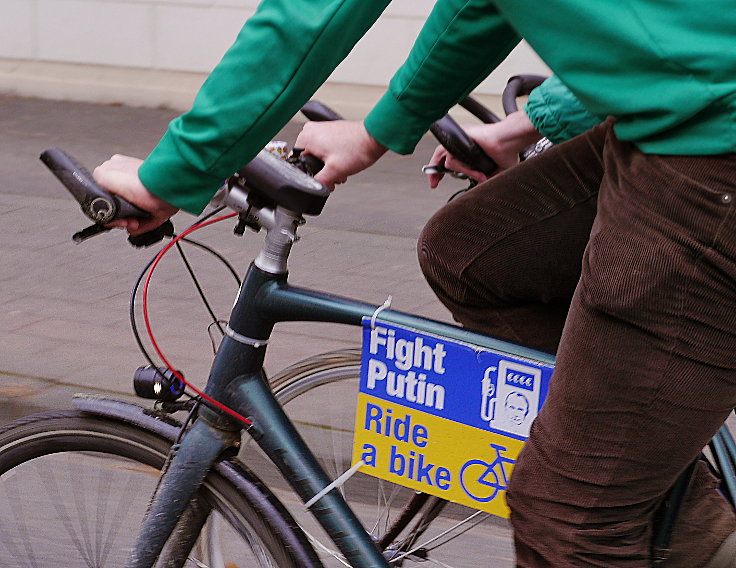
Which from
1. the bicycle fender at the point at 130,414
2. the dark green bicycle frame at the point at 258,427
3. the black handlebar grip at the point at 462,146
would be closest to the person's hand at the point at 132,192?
the dark green bicycle frame at the point at 258,427

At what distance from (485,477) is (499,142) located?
783 mm

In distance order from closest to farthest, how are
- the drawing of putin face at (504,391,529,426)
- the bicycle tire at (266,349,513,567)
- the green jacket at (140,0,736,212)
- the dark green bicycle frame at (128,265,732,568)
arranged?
the green jacket at (140,0,736,212), the drawing of putin face at (504,391,529,426), the dark green bicycle frame at (128,265,732,568), the bicycle tire at (266,349,513,567)

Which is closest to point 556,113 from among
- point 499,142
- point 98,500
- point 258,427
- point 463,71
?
point 499,142

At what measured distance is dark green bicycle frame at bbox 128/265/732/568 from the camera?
2.10 metres

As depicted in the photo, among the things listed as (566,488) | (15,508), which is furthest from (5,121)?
(566,488)

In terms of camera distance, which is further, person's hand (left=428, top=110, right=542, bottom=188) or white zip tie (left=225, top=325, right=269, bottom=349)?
person's hand (left=428, top=110, right=542, bottom=188)

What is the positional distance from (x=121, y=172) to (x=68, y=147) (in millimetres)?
7372

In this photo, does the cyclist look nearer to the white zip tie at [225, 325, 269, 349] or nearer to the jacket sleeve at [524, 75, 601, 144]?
the white zip tie at [225, 325, 269, 349]

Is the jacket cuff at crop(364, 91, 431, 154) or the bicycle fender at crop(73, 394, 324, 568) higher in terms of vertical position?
the jacket cuff at crop(364, 91, 431, 154)

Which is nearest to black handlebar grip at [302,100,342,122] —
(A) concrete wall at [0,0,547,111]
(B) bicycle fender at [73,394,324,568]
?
(B) bicycle fender at [73,394,324,568]

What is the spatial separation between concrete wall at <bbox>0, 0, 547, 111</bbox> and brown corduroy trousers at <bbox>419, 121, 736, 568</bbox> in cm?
794

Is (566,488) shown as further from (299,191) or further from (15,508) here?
(15,508)

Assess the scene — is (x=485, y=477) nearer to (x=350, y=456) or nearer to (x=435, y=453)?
(x=435, y=453)

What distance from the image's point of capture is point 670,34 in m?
1.51
